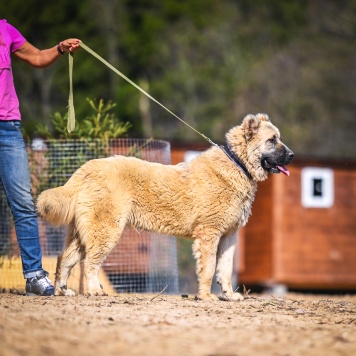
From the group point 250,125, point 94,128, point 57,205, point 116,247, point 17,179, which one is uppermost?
point 94,128

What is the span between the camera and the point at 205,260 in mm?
7914

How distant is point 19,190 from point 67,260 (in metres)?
0.94

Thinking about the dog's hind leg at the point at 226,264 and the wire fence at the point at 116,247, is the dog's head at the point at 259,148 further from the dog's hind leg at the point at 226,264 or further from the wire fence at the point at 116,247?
the wire fence at the point at 116,247

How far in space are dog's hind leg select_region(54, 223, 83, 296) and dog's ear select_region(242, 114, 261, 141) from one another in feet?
7.11

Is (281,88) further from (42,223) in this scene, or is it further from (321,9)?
(42,223)

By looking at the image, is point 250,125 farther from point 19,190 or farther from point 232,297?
point 19,190

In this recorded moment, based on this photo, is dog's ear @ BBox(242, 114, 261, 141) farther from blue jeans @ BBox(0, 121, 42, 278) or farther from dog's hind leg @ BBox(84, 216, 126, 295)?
blue jeans @ BBox(0, 121, 42, 278)

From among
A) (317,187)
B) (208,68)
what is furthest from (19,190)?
(208,68)

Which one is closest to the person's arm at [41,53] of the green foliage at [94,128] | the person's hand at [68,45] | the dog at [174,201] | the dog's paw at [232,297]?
the person's hand at [68,45]

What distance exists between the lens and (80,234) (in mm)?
7699

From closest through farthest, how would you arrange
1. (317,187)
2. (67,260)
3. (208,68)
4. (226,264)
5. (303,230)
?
(67,260) → (226,264) → (303,230) → (317,187) → (208,68)

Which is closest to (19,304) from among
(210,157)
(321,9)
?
(210,157)

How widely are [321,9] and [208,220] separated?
41.1 meters

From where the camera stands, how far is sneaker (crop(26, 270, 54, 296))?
7367 mm
